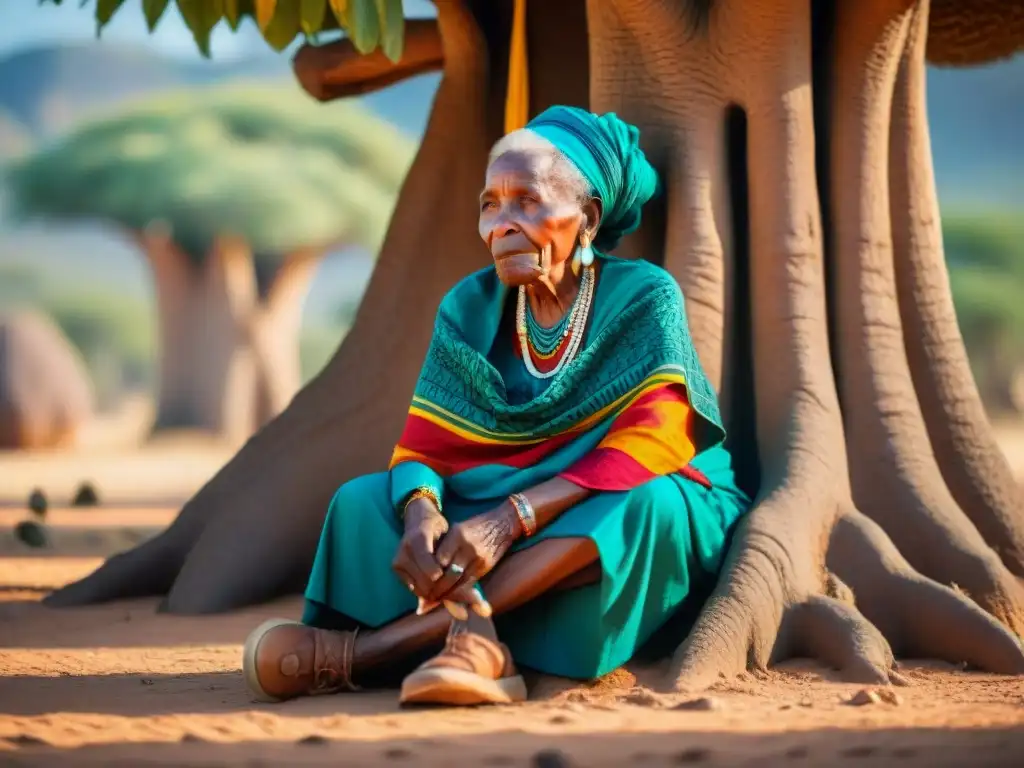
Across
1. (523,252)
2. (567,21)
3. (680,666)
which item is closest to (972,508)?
(680,666)

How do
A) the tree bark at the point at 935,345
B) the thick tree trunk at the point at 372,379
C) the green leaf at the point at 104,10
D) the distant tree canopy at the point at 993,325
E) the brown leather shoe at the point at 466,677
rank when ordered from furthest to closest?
Answer: the distant tree canopy at the point at 993,325, the thick tree trunk at the point at 372,379, the tree bark at the point at 935,345, the green leaf at the point at 104,10, the brown leather shoe at the point at 466,677

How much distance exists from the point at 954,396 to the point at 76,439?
1752 centimetres

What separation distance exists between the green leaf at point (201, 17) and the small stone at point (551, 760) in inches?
119

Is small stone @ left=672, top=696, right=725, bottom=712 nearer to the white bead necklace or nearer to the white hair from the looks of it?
the white bead necklace

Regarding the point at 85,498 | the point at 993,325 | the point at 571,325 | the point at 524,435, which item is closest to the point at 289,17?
the point at 571,325

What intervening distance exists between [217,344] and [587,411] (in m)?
22.3

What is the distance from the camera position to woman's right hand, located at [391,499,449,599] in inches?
154

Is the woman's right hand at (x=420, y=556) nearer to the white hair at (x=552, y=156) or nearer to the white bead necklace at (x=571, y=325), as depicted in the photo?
the white bead necklace at (x=571, y=325)

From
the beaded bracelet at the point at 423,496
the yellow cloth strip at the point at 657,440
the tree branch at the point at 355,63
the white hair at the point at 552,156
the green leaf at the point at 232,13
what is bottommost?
the beaded bracelet at the point at 423,496

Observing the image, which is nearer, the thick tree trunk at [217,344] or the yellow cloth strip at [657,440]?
the yellow cloth strip at [657,440]

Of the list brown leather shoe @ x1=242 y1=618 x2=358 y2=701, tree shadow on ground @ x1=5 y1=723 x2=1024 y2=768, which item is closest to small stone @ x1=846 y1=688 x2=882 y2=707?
tree shadow on ground @ x1=5 y1=723 x2=1024 y2=768

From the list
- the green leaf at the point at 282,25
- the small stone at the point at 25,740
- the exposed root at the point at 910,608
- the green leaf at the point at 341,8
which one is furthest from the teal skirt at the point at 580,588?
the green leaf at the point at 282,25

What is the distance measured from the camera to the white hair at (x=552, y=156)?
4348 millimetres

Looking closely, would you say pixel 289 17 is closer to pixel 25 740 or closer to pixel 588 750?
pixel 25 740
